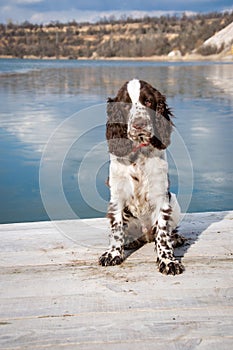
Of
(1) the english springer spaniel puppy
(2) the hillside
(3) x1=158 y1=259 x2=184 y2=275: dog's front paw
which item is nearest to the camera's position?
(3) x1=158 y1=259 x2=184 y2=275: dog's front paw

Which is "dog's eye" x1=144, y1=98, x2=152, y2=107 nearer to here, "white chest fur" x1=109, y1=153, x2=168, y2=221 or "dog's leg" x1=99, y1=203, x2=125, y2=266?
"white chest fur" x1=109, y1=153, x2=168, y2=221

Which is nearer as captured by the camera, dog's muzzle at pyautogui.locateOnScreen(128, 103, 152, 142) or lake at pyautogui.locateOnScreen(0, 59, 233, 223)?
dog's muzzle at pyautogui.locateOnScreen(128, 103, 152, 142)

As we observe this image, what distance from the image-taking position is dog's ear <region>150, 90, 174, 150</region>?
2641 millimetres

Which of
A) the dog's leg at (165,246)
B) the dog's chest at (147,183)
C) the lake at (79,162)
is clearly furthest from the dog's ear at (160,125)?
the dog's leg at (165,246)

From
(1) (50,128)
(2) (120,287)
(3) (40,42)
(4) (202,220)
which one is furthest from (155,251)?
(3) (40,42)

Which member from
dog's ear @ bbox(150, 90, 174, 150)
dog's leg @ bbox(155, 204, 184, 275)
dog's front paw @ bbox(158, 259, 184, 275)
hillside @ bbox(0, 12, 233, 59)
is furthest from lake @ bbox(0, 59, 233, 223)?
hillside @ bbox(0, 12, 233, 59)

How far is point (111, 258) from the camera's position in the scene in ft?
8.67

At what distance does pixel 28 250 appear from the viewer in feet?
9.39

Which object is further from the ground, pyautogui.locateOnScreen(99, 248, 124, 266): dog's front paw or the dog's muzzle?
the dog's muzzle

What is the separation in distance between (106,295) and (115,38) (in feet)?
286

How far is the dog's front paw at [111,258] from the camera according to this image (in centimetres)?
263

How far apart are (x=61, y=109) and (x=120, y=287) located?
8.32 meters

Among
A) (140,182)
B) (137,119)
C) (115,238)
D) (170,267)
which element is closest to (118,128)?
(137,119)

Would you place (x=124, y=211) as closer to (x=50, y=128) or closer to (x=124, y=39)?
(x=50, y=128)
